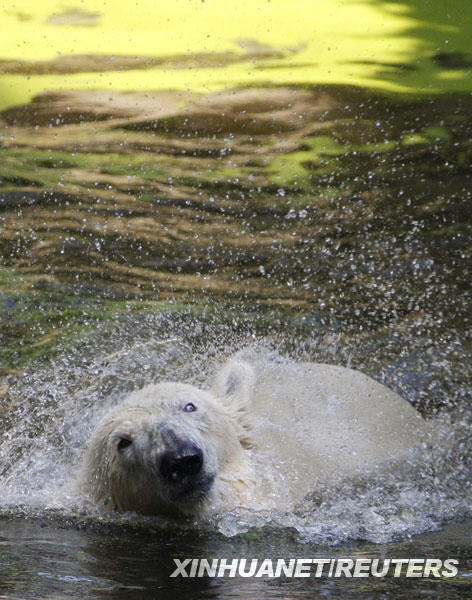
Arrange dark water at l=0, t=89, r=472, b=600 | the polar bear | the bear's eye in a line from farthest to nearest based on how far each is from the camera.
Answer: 1. the bear's eye
2. the polar bear
3. dark water at l=0, t=89, r=472, b=600

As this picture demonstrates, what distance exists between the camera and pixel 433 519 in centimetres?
384

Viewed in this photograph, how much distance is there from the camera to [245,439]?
4473 mm

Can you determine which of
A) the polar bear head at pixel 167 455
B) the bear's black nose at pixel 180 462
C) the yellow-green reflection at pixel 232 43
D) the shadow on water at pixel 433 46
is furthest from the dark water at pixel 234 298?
the yellow-green reflection at pixel 232 43

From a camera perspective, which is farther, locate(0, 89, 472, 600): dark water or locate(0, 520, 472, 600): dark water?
locate(0, 89, 472, 600): dark water

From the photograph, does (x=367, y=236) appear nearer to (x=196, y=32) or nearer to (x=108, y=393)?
(x=108, y=393)

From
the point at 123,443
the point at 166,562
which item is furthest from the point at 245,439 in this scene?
the point at 166,562

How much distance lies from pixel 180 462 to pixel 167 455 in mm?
66

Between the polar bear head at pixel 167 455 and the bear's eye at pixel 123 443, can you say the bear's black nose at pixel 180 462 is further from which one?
the bear's eye at pixel 123 443

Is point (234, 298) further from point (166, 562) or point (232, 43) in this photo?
point (232, 43)

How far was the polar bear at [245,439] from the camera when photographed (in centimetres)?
383

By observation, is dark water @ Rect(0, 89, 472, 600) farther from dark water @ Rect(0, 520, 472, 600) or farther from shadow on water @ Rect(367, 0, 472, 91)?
shadow on water @ Rect(367, 0, 472, 91)

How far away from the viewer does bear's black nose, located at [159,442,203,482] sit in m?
3.65

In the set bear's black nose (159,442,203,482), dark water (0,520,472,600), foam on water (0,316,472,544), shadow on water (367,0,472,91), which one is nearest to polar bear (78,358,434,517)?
bear's black nose (159,442,203,482)

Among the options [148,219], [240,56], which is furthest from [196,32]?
[148,219]
